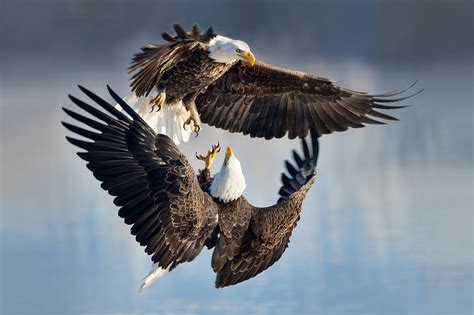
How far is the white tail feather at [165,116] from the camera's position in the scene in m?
4.96

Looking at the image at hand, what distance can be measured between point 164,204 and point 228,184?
1.50 ft

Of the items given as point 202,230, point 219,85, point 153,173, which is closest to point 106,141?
point 153,173

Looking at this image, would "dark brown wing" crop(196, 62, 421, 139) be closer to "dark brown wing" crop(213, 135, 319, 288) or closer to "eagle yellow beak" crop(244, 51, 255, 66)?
"eagle yellow beak" crop(244, 51, 255, 66)

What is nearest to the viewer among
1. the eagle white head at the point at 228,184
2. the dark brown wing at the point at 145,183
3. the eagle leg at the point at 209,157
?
the dark brown wing at the point at 145,183

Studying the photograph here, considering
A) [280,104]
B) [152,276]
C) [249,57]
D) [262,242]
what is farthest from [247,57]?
[152,276]

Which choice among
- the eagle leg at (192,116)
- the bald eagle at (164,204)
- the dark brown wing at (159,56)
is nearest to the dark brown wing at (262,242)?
the bald eagle at (164,204)

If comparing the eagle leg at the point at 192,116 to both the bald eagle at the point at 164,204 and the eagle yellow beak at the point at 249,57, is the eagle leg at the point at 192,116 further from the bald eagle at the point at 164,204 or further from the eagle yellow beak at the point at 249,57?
the bald eagle at the point at 164,204

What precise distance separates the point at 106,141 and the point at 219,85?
1147mm

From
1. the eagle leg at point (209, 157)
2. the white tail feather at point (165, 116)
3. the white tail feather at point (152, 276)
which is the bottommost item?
the white tail feather at point (152, 276)

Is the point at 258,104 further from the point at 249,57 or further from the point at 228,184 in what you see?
the point at 228,184

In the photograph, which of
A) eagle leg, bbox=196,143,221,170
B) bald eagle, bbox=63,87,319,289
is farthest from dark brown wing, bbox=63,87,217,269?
eagle leg, bbox=196,143,221,170

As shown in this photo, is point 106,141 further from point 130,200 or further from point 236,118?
point 236,118

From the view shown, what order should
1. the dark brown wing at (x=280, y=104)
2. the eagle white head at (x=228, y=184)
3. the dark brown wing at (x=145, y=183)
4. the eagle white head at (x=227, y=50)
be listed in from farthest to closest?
the dark brown wing at (x=280, y=104), the eagle white head at (x=227, y=50), the eagle white head at (x=228, y=184), the dark brown wing at (x=145, y=183)

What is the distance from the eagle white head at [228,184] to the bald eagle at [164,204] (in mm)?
19
